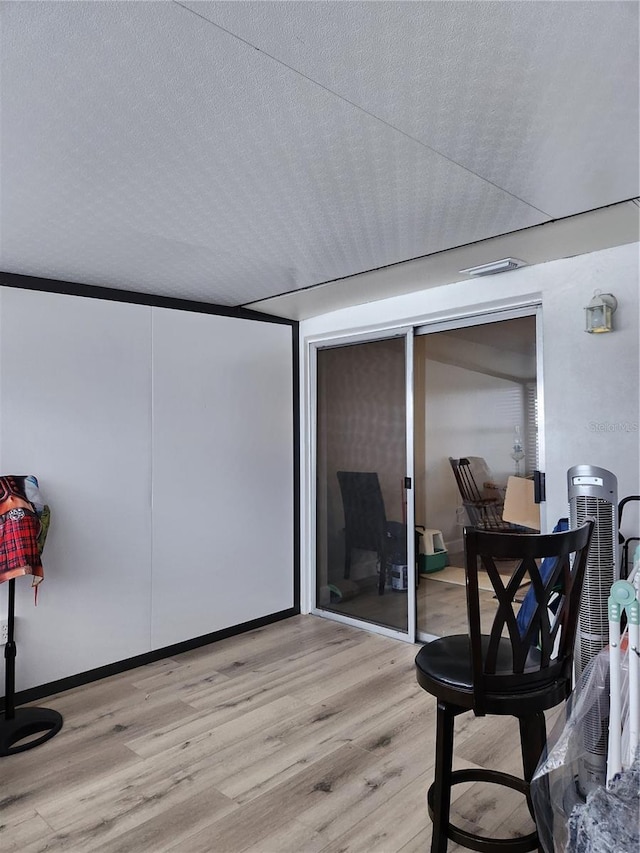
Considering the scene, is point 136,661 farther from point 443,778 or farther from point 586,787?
point 586,787

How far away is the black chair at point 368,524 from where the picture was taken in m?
4.14

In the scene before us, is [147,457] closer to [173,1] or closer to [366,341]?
[366,341]

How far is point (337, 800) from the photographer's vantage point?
7.68ft

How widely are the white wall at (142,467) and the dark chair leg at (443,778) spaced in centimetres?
237

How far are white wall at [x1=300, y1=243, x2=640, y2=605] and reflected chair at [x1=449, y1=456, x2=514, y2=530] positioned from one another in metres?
0.38

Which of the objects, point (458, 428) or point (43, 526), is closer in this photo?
point (43, 526)

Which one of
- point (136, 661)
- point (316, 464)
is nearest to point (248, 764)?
point (136, 661)

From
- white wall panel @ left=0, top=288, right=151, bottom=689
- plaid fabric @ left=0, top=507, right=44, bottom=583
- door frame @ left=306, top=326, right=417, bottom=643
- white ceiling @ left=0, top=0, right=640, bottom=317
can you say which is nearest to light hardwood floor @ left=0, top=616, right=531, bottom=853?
white wall panel @ left=0, top=288, right=151, bottom=689

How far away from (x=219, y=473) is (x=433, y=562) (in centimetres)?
159

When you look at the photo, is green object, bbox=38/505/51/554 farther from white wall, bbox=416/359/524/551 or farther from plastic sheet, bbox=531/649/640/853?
plastic sheet, bbox=531/649/640/853

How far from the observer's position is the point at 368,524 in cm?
433

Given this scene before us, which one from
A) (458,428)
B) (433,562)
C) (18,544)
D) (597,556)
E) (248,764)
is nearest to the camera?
(597,556)

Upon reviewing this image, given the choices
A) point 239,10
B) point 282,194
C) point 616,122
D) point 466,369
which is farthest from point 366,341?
point 239,10

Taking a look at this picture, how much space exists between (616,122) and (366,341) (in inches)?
106
